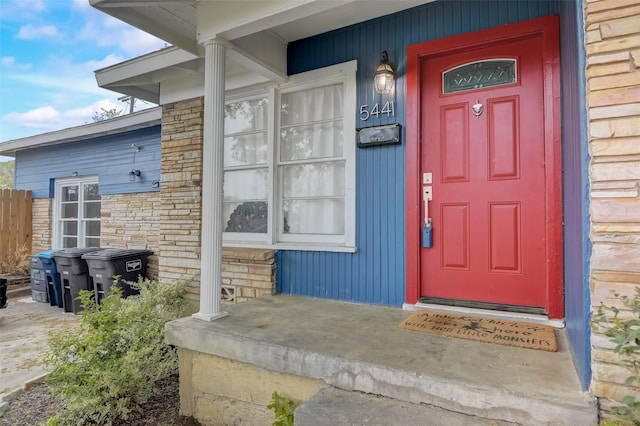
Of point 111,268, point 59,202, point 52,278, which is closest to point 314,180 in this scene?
point 111,268

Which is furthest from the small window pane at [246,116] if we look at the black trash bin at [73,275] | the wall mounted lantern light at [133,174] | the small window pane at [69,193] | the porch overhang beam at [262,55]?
the small window pane at [69,193]

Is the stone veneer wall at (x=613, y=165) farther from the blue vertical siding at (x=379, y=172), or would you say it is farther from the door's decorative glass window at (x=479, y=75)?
the blue vertical siding at (x=379, y=172)

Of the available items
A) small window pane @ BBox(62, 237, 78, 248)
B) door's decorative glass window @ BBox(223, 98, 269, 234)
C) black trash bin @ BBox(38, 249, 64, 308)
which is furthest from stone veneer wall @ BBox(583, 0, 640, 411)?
small window pane @ BBox(62, 237, 78, 248)

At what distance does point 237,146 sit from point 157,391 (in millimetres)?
2420

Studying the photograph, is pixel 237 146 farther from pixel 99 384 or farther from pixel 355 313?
pixel 99 384

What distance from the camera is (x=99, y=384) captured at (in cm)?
223

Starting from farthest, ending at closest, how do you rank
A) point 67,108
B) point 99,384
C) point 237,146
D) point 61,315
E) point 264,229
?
1. point 67,108
2. point 61,315
3. point 237,146
4. point 264,229
5. point 99,384

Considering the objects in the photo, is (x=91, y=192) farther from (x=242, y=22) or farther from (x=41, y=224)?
(x=242, y=22)

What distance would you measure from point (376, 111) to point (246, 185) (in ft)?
5.16

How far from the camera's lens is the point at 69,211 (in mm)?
6914

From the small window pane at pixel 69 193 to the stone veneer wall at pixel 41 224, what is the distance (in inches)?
13.9

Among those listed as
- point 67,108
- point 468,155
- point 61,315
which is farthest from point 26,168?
point 67,108

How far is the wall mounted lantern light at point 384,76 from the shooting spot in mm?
2840

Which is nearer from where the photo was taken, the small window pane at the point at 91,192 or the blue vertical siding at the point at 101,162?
the blue vertical siding at the point at 101,162
